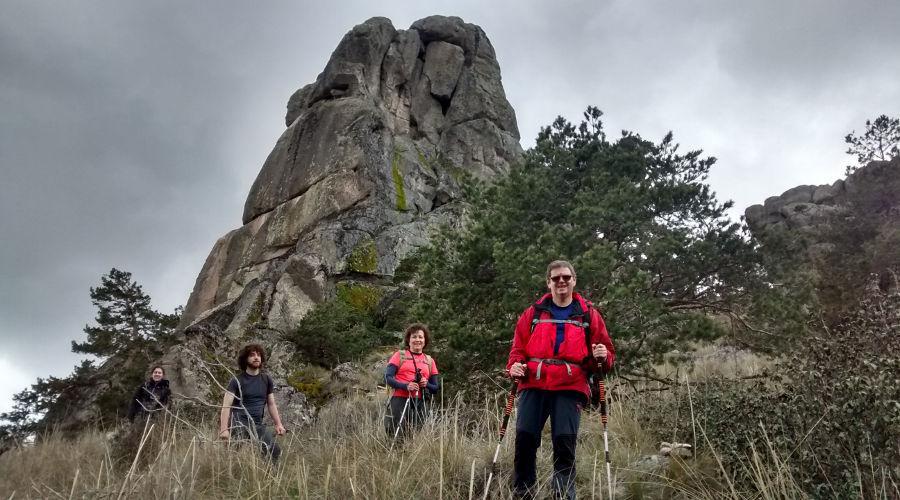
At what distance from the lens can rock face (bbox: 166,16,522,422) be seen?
21484 millimetres

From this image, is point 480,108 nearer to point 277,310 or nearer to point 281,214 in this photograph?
point 281,214

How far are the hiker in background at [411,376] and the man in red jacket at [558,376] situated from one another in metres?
2.01

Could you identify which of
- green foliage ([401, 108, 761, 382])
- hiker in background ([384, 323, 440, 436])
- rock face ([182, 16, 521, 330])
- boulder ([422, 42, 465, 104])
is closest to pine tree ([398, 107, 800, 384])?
green foliage ([401, 108, 761, 382])

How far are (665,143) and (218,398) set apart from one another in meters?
10.7

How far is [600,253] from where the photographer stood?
8.47m

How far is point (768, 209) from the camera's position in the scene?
39562mm

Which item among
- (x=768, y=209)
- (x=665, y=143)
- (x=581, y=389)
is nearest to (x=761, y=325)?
(x=665, y=143)

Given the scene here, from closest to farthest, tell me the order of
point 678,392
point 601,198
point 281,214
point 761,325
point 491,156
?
point 678,392 < point 761,325 < point 601,198 < point 281,214 < point 491,156

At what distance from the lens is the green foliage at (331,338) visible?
14.9 metres

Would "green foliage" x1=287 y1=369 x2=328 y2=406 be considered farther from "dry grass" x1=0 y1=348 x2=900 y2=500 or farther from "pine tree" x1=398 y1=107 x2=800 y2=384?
"dry grass" x1=0 y1=348 x2=900 y2=500

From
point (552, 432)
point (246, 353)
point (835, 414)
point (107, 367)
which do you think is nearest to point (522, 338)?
point (552, 432)

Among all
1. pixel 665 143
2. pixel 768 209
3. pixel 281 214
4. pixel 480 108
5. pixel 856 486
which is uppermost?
pixel 480 108

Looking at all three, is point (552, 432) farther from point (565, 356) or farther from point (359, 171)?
point (359, 171)

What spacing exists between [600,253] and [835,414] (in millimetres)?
5697
